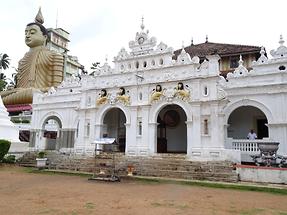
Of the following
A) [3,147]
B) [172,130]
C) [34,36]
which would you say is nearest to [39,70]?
[34,36]

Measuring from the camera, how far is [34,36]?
117 ft

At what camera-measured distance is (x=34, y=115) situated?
22344mm

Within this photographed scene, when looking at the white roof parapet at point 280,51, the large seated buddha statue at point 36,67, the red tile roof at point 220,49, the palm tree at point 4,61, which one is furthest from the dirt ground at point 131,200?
the palm tree at point 4,61

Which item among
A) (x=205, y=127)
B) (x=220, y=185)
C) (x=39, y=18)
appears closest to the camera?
(x=220, y=185)

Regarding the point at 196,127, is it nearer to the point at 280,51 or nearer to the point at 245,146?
the point at 245,146

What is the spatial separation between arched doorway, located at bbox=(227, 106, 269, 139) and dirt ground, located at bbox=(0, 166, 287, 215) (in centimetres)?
809

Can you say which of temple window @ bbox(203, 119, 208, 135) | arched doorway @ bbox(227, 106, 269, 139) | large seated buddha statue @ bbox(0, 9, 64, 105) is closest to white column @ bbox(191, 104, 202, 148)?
temple window @ bbox(203, 119, 208, 135)

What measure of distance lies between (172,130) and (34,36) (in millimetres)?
25259

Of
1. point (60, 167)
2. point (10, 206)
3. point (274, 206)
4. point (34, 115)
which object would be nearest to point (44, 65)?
point (34, 115)

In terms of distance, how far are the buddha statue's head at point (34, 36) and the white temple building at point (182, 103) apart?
20.9 metres

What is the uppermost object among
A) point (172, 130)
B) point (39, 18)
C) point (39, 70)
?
point (39, 18)

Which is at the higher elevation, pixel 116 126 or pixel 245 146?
pixel 116 126

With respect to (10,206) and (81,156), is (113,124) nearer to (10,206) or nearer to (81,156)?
(81,156)

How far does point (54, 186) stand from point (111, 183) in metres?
2.20
